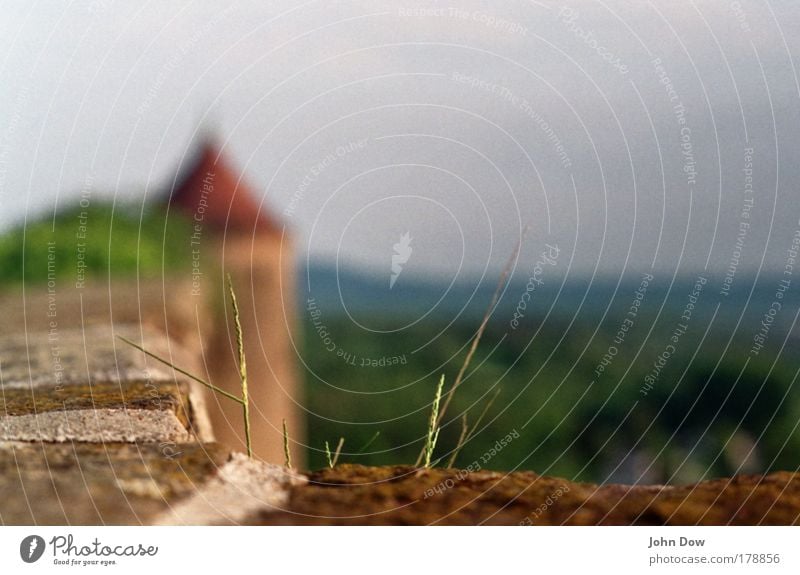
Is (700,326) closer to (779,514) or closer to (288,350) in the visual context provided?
(288,350)

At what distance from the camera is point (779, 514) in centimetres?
269

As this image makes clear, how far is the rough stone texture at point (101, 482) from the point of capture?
2.49m

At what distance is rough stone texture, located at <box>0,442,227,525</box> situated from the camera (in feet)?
8.16

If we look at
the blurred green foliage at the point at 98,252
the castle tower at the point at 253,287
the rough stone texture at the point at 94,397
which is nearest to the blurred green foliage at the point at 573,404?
the castle tower at the point at 253,287

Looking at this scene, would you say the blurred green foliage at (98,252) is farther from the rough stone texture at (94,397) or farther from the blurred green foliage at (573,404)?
the blurred green foliage at (573,404)

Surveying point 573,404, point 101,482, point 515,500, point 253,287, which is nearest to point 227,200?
point 253,287

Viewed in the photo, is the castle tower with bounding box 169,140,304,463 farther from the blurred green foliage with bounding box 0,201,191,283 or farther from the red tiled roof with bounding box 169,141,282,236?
the blurred green foliage with bounding box 0,201,191,283

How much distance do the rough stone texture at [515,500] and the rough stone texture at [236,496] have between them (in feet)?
0.13

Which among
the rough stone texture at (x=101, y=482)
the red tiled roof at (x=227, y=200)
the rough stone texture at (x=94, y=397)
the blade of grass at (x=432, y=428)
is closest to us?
Answer: the rough stone texture at (x=101, y=482)

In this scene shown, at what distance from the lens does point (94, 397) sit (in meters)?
2.92

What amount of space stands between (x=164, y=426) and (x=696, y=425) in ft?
111

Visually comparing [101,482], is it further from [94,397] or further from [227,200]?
[227,200]

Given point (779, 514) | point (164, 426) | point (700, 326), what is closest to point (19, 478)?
point (164, 426)
